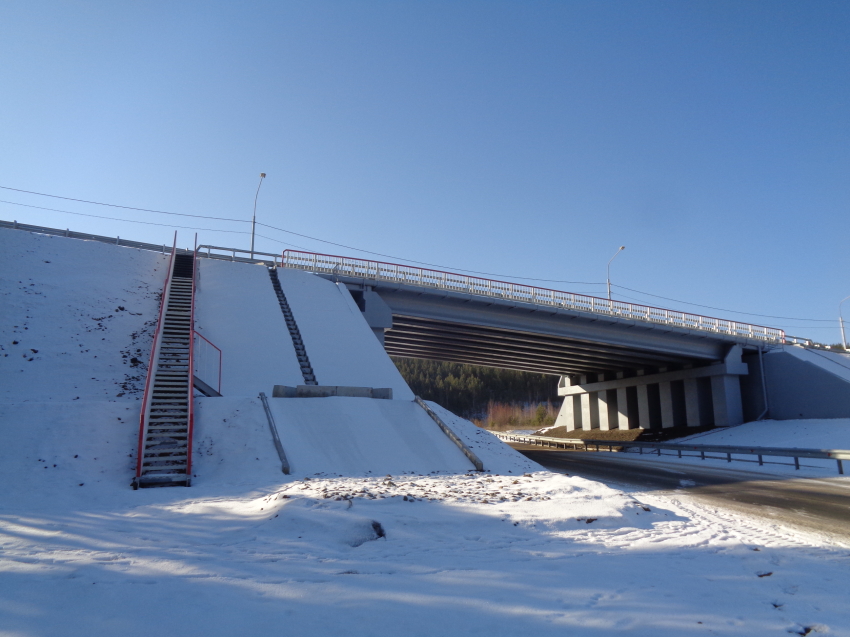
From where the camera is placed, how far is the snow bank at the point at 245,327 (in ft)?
61.0

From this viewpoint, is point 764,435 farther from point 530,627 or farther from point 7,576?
point 7,576

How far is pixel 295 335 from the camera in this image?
887 inches

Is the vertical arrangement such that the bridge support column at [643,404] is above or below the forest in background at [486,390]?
below

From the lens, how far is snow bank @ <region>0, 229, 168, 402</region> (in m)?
15.7

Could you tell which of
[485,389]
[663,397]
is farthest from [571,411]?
[485,389]

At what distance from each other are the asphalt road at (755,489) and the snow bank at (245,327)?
36.6 ft

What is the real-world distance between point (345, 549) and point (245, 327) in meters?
16.6

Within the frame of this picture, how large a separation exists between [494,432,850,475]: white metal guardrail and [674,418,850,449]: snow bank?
4.11 metres

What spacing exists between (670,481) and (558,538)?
1063 cm

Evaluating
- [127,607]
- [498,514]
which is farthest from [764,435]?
[127,607]

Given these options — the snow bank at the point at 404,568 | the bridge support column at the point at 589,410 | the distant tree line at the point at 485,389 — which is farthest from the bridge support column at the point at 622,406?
the distant tree line at the point at 485,389

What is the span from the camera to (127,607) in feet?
14.3

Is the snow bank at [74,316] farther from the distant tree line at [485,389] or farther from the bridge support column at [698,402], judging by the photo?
the distant tree line at [485,389]

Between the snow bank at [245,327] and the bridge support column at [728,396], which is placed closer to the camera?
the snow bank at [245,327]
